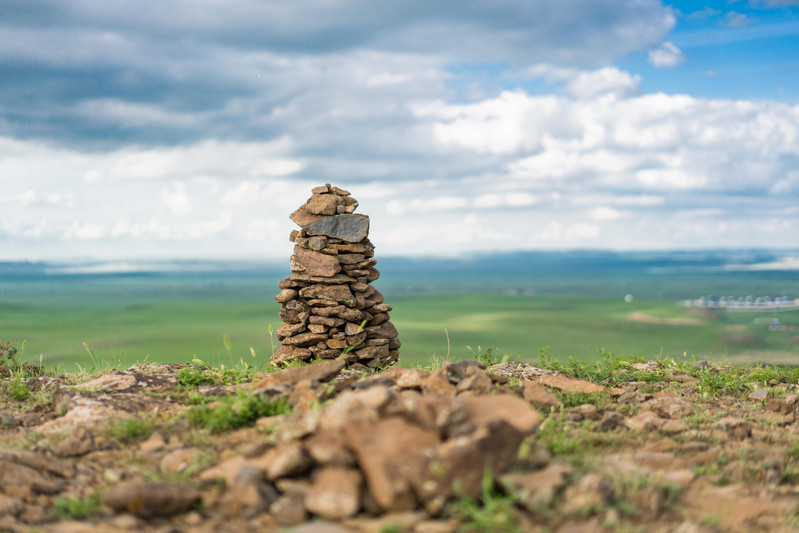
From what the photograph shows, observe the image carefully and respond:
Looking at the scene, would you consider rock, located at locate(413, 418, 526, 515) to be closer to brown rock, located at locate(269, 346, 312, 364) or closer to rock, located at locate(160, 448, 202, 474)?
rock, located at locate(160, 448, 202, 474)

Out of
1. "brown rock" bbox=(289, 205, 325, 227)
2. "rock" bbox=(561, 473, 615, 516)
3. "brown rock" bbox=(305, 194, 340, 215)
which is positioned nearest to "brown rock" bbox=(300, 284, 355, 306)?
"brown rock" bbox=(289, 205, 325, 227)

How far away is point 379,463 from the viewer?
407 centimetres

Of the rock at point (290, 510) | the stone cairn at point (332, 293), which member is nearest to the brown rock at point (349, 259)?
the stone cairn at point (332, 293)

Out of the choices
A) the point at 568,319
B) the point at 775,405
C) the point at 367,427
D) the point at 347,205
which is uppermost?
the point at 347,205

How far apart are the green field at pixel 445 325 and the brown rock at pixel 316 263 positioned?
26.5 meters

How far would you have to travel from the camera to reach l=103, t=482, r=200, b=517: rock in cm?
436

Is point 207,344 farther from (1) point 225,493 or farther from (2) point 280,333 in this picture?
(1) point 225,493

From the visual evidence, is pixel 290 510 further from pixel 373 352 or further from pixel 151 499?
pixel 373 352

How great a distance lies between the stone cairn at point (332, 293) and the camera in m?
12.2

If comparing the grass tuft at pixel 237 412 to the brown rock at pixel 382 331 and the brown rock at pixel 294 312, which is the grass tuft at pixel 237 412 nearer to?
the brown rock at pixel 294 312

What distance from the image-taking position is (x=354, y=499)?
4078mm

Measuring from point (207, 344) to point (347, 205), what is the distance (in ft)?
165

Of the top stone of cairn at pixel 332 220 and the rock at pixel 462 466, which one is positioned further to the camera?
the top stone of cairn at pixel 332 220

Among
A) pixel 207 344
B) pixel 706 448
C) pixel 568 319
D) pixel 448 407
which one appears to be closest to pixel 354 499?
pixel 448 407
